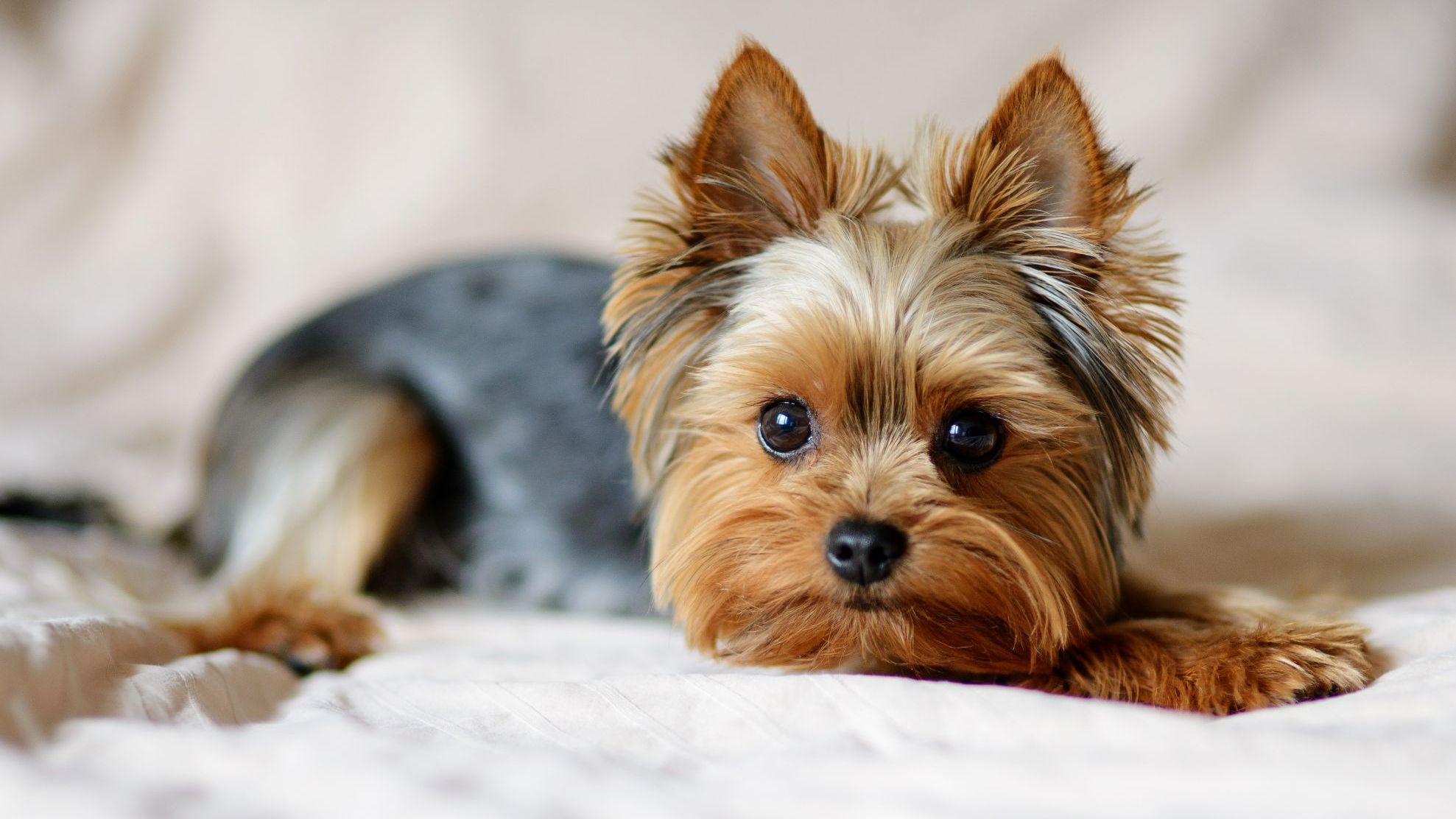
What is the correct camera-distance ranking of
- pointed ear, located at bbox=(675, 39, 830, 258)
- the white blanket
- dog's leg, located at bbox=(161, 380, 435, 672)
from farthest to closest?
dog's leg, located at bbox=(161, 380, 435, 672)
pointed ear, located at bbox=(675, 39, 830, 258)
the white blanket

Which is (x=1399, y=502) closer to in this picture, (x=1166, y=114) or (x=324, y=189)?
(x=1166, y=114)

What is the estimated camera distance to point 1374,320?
4160 millimetres

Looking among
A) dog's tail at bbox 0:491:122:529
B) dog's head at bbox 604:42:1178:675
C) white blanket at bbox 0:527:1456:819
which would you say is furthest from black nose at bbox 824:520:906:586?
dog's tail at bbox 0:491:122:529

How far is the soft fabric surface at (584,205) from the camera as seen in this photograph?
3.30m

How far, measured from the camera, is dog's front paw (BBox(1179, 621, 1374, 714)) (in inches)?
76.7

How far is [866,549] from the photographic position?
1974 millimetres

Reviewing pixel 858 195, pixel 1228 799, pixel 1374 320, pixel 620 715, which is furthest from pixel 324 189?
pixel 1228 799

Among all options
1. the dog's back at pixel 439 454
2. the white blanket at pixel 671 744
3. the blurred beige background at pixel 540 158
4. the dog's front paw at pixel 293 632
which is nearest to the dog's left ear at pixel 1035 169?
the white blanket at pixel 671 744

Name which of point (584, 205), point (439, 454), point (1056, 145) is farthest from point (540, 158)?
point (1056, 145)

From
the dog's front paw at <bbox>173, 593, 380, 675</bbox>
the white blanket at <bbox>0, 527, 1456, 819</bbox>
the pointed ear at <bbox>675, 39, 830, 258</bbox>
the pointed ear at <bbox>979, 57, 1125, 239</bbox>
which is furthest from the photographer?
the dog's front paw at <bbox>173, 593, 380, 675</bbox>

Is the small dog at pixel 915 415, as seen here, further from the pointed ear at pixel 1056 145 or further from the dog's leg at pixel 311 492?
the dog's leg at pixel 311 492

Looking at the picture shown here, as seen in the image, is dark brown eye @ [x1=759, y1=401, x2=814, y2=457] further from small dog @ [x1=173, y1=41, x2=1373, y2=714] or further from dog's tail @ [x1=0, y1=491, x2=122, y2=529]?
dog's tail @ [x1=0, y1=491, x2=122, y2=529]

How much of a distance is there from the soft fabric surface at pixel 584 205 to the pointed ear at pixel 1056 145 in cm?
100

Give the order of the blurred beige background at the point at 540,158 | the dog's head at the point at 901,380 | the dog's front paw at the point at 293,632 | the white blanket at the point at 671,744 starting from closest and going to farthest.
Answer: the white blanket at the point at 671,744, the dog's head at the point at 901,380, the dog's front paw at the point at 293,632, the blurred beige background at the point at 540,158
